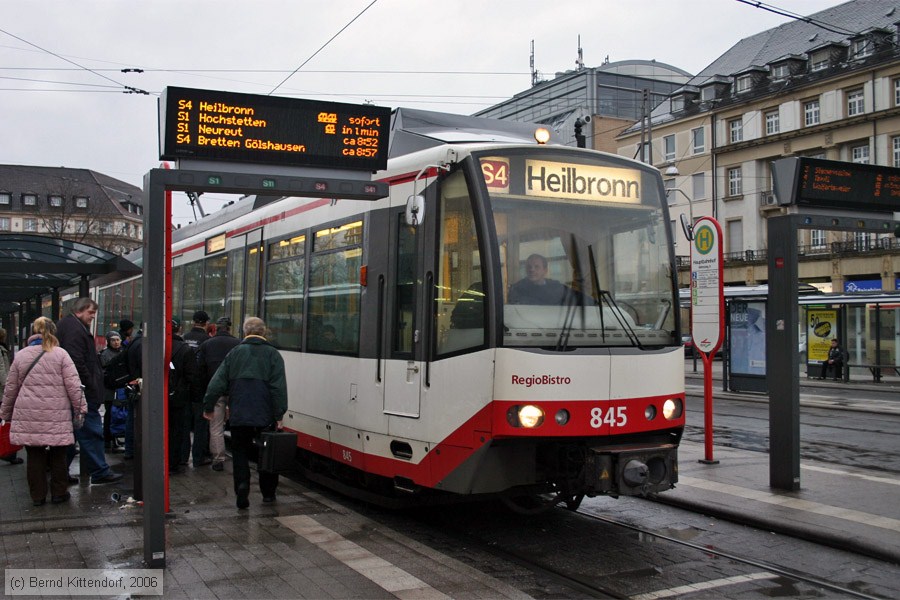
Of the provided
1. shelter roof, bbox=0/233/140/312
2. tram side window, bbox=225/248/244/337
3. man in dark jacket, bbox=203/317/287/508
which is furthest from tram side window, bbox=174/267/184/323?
man in dark jacket, bbox=203/317/287/508

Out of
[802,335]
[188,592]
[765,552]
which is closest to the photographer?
[188,592]

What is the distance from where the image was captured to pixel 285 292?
9586 millimetres

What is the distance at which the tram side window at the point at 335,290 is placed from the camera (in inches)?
313

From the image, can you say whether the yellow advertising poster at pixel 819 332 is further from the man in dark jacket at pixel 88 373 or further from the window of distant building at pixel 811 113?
the man in dark jacket at pixel 88 373

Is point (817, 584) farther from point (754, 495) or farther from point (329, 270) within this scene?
point (329, 270)

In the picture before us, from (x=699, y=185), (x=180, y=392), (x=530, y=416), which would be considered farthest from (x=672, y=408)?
(x=699, y=185)

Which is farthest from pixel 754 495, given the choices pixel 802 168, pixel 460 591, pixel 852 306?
pixel 852 306

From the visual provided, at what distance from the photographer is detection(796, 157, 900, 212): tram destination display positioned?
8.92m

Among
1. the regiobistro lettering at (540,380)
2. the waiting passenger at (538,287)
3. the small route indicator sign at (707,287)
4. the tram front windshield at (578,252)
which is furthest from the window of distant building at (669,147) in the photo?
the regiobistro lettering at (540,380)

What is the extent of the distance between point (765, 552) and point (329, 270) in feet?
15.4

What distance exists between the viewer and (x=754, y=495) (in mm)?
8664

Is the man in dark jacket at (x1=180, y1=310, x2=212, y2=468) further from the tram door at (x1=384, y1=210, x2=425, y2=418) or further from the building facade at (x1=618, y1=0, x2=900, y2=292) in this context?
the building facade at (x1=618, y1=0, x2=900, y2=292)

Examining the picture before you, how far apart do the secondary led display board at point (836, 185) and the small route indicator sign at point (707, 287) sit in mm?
1800

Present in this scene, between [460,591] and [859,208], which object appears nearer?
[460,591]
